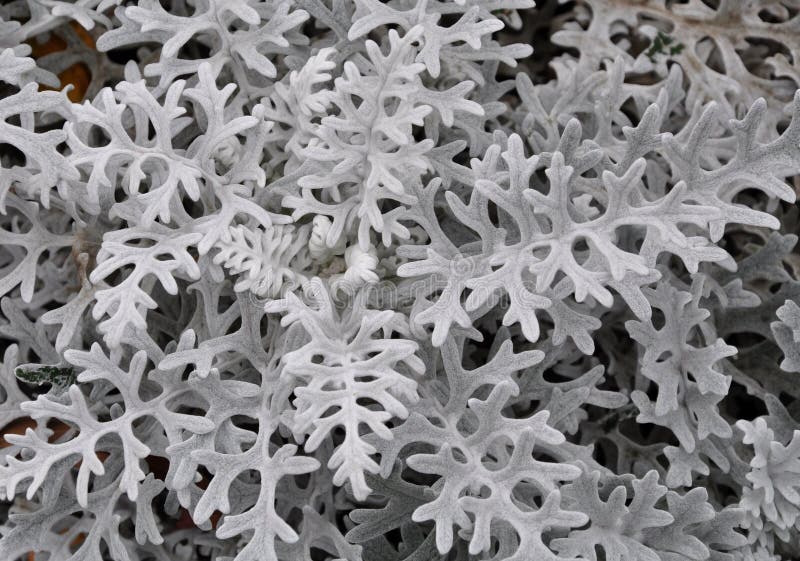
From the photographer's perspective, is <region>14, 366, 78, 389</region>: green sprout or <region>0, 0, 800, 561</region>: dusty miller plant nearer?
<region>0, 0, 800, 561</region>: dusty miller plant

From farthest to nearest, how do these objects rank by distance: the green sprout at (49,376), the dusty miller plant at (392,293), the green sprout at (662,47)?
the green sprout at (662,47)
the green sprout at (49,376)
the dusty miller plant at (392,293)

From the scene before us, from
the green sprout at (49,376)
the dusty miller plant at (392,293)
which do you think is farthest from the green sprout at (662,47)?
the green sprout at (49,376)

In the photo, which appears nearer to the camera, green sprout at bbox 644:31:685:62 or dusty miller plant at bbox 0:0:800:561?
dusty miller plant at bbox 0:0:800:561

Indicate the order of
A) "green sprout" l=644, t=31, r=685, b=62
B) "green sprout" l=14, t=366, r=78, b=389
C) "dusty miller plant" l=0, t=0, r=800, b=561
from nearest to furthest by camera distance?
"dusty miller plant" l=0, t=0, r=800, b=561 → "green sprout" l=14, t=366, r=78, b=389 → "green sprout" l=644, t=31, r=685, b=62

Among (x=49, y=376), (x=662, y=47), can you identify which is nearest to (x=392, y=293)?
(x=49, y=376)

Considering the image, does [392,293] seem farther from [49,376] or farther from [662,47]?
[662,47]

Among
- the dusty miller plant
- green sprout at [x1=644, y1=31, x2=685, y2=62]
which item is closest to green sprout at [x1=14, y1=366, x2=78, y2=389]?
the dusty miller plant

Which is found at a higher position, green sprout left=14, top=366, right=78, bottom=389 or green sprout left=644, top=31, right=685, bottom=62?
green sprout left=644, top=31, right=685, bottom=62

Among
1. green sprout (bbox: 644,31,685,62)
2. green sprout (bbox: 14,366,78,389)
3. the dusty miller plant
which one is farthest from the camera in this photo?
green sprout (bbox: 644,31,685,62)

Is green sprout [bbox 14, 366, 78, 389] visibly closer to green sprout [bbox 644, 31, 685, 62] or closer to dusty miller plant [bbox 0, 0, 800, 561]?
dusty miller plant [bbox 0, 0, 800, 561]

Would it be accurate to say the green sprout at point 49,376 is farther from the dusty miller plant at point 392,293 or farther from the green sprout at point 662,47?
the green sprout at point 662,47
